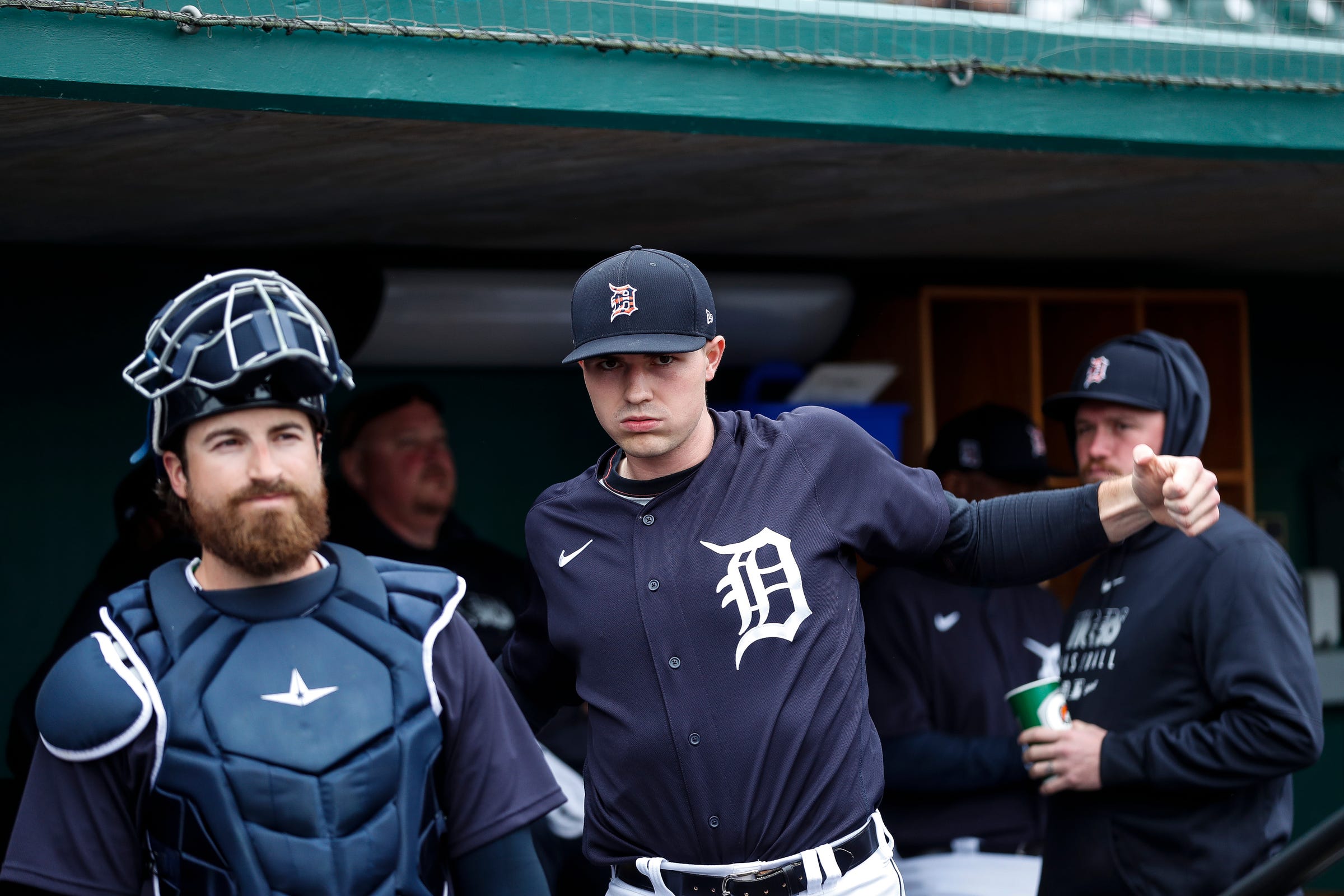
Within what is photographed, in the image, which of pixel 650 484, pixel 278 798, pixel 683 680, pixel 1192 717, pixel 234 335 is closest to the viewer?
pixel 278 798

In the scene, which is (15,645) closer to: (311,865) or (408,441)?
(408,441)

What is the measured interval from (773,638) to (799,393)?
2330mm

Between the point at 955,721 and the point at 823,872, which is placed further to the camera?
the point at 955,721

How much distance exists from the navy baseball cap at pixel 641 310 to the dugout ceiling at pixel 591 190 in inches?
24.8

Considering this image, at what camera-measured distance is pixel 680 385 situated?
2.05 m

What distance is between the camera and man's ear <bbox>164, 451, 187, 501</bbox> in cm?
194

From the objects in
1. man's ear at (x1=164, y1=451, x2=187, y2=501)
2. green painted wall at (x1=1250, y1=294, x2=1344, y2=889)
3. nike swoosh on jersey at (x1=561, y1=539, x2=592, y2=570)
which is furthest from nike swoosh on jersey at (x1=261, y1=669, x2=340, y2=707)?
green painted wall at (x1=1250, y1=294, x2=1344, y2=889)

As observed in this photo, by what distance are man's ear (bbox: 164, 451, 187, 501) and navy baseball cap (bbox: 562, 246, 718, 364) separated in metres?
0.55

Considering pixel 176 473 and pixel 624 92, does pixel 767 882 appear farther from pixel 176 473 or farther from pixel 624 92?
pixel 624 92

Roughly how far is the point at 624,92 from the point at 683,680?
3.73 feet

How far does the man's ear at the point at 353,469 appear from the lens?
412 cm

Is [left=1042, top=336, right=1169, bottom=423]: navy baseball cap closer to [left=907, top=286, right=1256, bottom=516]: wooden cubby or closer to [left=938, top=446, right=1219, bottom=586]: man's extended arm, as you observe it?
[left=938, top=446, right=1219, bottom=586]: man's extended arm

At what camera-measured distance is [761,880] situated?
1.94 metres

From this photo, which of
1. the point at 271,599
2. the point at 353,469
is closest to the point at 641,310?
the point at 271,599
